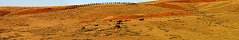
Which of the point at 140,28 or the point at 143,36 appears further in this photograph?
the point at 140,28

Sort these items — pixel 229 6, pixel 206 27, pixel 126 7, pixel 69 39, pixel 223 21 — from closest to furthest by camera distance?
pixel 69 39 < pixel 206 27 < pixel 223 21 < pixel 229 6 < pixel 126 7

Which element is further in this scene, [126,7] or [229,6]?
[126,7]

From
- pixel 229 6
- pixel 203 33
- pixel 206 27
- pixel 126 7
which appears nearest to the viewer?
A: pixel 203 33

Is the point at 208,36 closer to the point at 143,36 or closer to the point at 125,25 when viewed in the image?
the point at 143,36

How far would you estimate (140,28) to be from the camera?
71.1 feet

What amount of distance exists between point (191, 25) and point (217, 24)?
141 cm

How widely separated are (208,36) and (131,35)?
3.07 metres

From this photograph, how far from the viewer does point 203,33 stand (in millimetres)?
20844

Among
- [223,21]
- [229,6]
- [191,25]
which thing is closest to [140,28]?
[191,25]

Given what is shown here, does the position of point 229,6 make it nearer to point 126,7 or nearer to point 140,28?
point 126,7

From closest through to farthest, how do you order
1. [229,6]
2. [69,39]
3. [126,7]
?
[69,39] → [229,6] → [126,7]

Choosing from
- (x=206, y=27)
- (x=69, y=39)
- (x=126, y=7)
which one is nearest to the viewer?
(x=69, y=39)

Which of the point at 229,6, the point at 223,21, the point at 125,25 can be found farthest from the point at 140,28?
the point at 229,6

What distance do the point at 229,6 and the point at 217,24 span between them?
1573 centimetres
